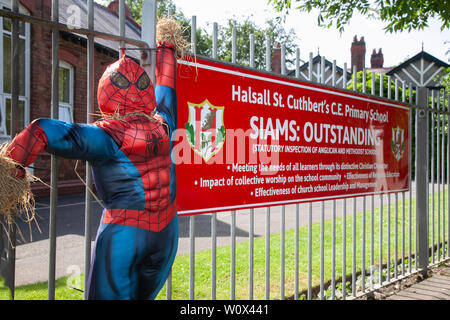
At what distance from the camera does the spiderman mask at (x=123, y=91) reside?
189 cm

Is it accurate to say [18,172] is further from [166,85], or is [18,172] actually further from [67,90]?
[67,90]

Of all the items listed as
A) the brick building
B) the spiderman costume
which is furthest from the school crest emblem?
the brick building

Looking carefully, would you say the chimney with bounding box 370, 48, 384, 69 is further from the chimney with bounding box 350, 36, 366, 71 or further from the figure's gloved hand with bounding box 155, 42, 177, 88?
the figure's gloved hand with bounding box 155, 42, 177, 88

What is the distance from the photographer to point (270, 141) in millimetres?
3094

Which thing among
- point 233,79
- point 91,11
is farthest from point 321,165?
point 91,11

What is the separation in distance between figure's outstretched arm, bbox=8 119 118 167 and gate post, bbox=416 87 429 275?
14.9 feet

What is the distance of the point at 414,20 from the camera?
663 centimetres

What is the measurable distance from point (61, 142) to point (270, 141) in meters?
1.75

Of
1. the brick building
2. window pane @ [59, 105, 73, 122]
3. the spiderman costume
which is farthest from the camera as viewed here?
window pane @ [59, 105, 73, 122]

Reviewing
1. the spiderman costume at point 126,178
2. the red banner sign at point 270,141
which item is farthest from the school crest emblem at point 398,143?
the spiderman costume at point 126,178

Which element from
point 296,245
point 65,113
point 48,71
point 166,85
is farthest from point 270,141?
point 65,113

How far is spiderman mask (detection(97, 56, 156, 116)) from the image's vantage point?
1.89 m

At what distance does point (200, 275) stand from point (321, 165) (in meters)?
1.96

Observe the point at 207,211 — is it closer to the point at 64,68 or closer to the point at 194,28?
the point at 194,28
